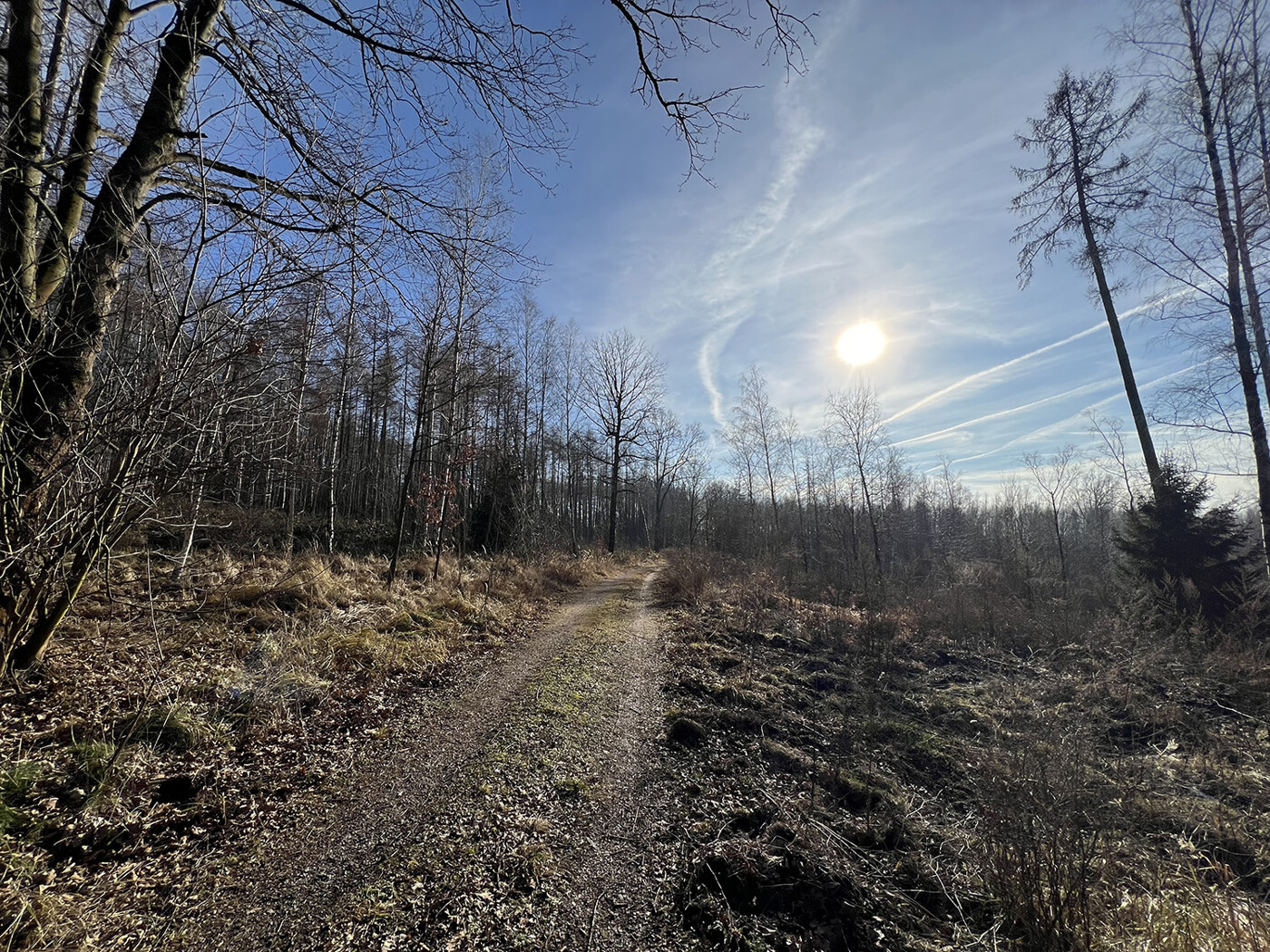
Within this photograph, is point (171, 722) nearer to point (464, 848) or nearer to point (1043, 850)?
point (464, 848)

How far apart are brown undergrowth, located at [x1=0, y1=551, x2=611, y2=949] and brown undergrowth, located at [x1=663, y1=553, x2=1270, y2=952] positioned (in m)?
3.14

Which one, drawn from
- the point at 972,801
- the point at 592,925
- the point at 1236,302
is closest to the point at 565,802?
the point at 592,925

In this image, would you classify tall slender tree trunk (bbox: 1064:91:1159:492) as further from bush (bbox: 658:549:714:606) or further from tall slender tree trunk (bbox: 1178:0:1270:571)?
bush (bbox: 658:549:714:606)

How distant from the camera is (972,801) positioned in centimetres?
439

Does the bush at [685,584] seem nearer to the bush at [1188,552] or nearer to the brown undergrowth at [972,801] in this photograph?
the brown undergrowth at [972,801]

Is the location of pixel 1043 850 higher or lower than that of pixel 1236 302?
lower

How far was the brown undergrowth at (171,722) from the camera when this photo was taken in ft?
8.20

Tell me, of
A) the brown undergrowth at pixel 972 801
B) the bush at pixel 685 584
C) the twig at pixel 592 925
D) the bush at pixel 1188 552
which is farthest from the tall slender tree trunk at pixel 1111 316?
the twig at pixel 592 925

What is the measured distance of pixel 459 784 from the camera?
3773mm

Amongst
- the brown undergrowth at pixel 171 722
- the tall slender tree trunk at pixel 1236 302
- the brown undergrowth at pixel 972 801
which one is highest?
A: the tall slender tree trunk at pixel 1236 302

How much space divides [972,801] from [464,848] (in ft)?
15.1

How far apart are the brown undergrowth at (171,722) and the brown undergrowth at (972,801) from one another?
10.3 ft

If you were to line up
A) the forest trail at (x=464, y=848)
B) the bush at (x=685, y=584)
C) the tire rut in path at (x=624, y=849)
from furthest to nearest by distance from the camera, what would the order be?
1. the bush at (x=685, y=584)
2. the tire rut in path at (x=624, y=849)
3. the forest trail at (x=464, y=848)

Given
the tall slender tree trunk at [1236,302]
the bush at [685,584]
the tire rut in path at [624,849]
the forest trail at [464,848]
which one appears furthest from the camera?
the bush at [685,584]
